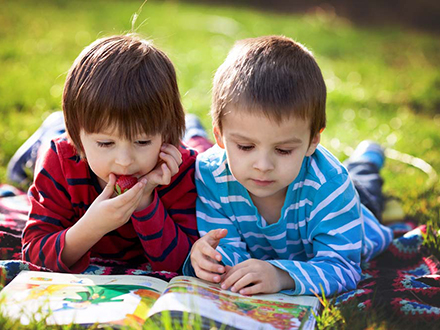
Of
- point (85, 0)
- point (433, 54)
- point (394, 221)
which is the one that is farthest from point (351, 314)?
point (85, 0)

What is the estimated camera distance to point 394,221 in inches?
125

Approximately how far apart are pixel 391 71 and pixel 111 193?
528 centimetres

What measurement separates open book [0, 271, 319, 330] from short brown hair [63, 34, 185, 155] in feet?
1.78

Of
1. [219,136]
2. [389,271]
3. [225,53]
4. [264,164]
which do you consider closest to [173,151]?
[219,136]

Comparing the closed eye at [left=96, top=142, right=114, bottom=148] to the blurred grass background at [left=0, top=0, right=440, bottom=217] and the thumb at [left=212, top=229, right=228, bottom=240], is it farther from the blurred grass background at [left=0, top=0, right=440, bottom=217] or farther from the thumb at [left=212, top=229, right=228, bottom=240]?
the blurred grass background at [left=0, top=0, right=440, bottom=217]

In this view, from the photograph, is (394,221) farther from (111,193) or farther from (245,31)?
(245,31)

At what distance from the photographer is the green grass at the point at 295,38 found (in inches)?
154

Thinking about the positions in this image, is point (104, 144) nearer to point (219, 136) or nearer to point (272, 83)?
point (219, 136)

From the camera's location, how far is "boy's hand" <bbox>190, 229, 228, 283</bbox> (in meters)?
2.08

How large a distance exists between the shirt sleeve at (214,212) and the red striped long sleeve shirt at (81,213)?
5 cm

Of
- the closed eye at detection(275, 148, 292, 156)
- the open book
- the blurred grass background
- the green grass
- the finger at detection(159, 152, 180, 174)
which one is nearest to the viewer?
the open book

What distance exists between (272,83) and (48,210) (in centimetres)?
106

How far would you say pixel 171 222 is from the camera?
236 centimetres

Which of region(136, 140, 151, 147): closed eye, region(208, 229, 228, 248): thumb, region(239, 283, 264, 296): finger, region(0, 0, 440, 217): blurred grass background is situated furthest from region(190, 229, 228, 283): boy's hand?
region(0, 0, 440, 217): blurred grass background
